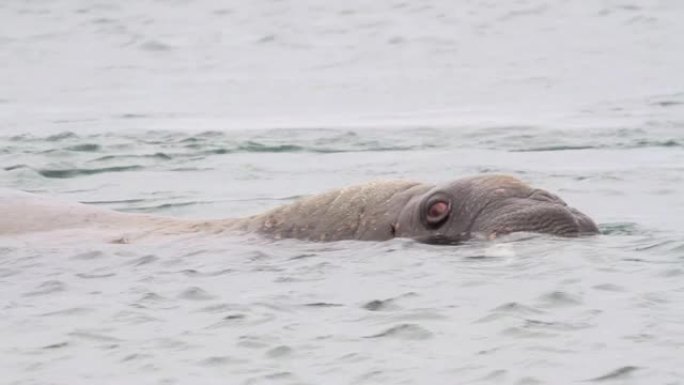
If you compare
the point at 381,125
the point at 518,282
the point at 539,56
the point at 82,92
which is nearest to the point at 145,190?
the point at 381,125

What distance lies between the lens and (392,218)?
11414 mm

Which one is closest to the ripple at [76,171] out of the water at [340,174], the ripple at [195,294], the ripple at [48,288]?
the water at [340,174]

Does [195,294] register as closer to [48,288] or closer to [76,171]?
[48,288]

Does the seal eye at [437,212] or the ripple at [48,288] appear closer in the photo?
the ripple at [48,288]

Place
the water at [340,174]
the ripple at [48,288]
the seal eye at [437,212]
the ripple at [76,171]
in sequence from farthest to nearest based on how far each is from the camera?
the ripple at [76,171] → the seal eye at [437,212] → the ripple at [48,288] → the water at [340,174]

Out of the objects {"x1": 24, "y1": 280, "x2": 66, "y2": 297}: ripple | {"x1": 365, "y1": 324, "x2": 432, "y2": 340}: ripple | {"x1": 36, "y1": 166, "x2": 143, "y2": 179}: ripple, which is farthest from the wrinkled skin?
{"x1": 36, "y1": 166, "x2": 143, "y2": 179}: ripple

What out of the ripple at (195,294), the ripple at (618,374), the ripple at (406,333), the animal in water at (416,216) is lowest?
the ripple at (618,374)

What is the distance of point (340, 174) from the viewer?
16250 millimetres

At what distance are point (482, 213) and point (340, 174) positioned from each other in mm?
5202

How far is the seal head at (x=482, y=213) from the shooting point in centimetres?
1103

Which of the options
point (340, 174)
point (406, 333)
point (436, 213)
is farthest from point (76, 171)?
point (406, 333)

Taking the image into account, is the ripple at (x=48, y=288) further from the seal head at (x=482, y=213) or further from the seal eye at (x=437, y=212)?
the seal eye at (x=437, y=212)

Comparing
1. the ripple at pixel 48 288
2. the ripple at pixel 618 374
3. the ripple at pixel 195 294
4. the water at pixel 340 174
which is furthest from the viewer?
the ripple at pixel 48 288

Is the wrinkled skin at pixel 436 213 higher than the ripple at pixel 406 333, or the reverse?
the wrinkled skin at pixel 436 213
